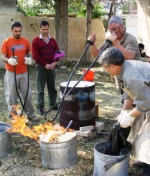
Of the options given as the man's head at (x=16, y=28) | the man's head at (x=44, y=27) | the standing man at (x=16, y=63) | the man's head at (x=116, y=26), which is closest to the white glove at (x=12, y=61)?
the standing man at (x=16, y=63)

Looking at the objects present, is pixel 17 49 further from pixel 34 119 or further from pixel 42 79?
pixel 34 119

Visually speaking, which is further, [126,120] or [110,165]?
[110,165]

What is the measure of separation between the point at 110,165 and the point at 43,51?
313 cm

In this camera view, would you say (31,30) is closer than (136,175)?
No

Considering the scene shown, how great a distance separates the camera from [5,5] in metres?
11.2

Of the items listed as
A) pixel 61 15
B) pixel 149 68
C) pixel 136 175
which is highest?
pixel 61 15

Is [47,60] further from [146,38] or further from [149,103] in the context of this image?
[146,38]

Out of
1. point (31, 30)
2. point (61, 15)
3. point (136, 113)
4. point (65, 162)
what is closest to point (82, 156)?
point (65, 162)

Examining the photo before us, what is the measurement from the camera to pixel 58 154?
3.72 m

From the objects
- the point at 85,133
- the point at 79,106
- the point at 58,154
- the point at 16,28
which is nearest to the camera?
the point at 58,154

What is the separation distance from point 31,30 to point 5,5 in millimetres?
1544

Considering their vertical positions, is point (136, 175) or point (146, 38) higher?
point (146, 38)

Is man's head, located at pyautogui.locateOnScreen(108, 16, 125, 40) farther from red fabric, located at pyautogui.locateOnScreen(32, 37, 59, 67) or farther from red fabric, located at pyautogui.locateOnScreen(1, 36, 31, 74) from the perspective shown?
red fabric, located at pyautogui.locateOnScreen(32, 37, 59, 67)

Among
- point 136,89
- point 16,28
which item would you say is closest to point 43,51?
point 16,28
